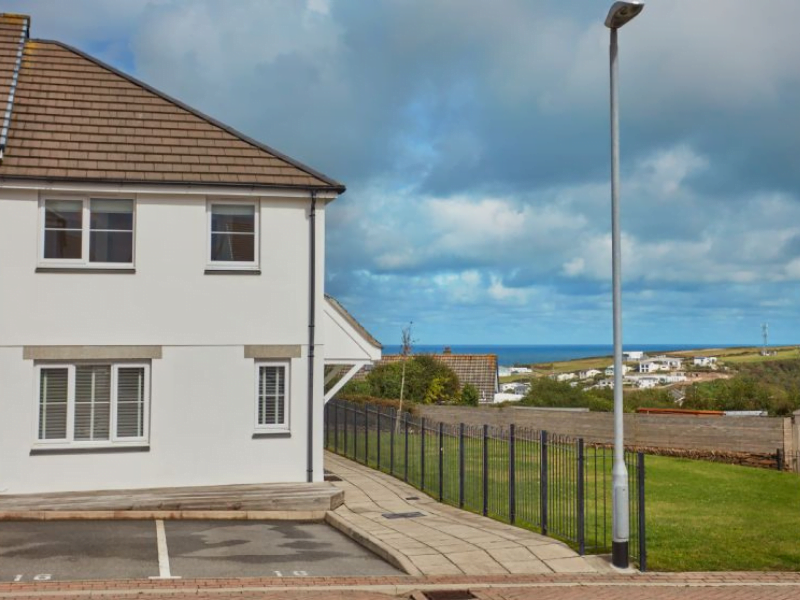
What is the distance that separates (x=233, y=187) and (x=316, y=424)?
512 cm

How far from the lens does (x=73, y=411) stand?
1694cm

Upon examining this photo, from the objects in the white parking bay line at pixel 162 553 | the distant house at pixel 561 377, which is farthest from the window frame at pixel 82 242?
the distant house at pixel 561 377

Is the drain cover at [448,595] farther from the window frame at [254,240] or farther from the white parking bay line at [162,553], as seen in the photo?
the window frame at [254,240]

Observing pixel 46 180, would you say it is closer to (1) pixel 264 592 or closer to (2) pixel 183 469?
(2) pixel 183 469

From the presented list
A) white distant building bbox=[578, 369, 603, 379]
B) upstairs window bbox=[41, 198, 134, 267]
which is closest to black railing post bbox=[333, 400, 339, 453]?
upstairs window bbox=[41, 198, 134, 267]

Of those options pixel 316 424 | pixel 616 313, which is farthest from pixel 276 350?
pixel 616 313

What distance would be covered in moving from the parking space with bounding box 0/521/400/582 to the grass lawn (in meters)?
4.74

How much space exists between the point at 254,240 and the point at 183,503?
5439 millimetres

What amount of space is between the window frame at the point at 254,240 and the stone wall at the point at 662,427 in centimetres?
1779

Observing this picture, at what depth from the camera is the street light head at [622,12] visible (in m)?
11.7

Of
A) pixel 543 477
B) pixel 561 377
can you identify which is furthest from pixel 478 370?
pixel 543 477

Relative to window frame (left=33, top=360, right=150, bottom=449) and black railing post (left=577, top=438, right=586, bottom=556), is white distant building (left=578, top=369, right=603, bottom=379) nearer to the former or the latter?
window frame (left=33, top=360, right=150, bottom=449)

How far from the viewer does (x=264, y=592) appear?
10.6 m

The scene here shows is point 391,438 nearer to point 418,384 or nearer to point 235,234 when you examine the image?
point 235,234
